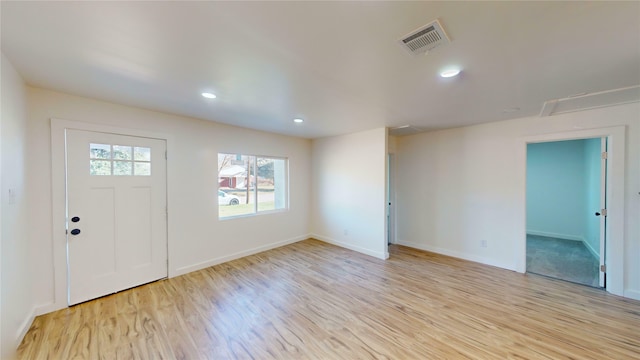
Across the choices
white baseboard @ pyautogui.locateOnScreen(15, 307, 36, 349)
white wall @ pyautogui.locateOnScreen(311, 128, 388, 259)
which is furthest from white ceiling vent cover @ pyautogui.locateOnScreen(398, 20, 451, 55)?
white baseboard @ pyautogui.locateOnScreen(15, 307, 36, 349)

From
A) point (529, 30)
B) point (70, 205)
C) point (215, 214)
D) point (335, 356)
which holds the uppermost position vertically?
point (529, 30)

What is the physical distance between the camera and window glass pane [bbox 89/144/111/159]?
2.80 metres

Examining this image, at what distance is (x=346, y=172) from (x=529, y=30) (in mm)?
3633

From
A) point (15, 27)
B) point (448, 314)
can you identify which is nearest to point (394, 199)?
point (448, 314)

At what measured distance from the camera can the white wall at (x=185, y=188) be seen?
2.50 meters

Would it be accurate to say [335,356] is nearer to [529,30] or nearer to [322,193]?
[529,30]

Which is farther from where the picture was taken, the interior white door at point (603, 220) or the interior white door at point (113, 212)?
the interior white door at point (603, 220)

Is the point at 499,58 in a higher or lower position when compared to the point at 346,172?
higher

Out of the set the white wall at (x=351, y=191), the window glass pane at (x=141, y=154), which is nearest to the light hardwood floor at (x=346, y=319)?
the white wall at (x=351, y=191)

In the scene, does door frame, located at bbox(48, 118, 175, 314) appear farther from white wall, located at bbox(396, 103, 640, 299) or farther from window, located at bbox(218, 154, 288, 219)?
white wall, located at bbox(396, 103, 640, 299)

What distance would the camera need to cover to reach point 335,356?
1.94 metres

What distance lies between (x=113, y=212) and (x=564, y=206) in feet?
29.6

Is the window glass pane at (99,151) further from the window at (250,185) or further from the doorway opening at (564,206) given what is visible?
the doorway opening at (564,206)

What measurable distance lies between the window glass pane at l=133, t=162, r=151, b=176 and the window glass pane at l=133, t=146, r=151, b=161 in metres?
0.07
